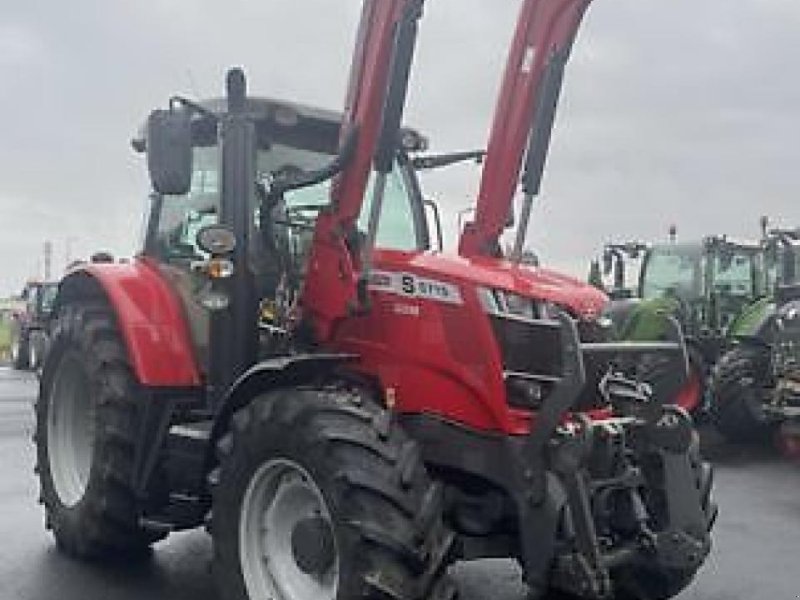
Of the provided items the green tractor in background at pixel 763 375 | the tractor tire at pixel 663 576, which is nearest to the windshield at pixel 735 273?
the green tractor in background at pixel 763 375

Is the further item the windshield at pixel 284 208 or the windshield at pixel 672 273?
the windshield at pixel 672 273

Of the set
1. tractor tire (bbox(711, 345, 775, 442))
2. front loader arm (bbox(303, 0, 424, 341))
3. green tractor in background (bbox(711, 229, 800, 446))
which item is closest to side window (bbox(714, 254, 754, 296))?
green tractor in background (bbox(711, 229, 800, 446))

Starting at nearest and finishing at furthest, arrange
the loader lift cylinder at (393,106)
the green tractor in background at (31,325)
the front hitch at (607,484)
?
1. the front hitch at (607,484)
2. the loader lift cylinder at (393,106)
3. the green tractor in background at (31,325)

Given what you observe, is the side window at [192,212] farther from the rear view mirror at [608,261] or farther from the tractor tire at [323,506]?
the rear view mirror at [608,261]

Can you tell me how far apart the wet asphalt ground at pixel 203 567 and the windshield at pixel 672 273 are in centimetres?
547

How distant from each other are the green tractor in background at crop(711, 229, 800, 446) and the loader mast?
23.4 ft

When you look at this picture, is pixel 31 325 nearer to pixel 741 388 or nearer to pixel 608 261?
pixel 608 261

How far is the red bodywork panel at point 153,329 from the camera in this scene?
6.25m

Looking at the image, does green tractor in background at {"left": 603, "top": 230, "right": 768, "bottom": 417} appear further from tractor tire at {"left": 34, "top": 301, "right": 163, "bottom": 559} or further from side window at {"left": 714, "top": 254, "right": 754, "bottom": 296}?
tractor tire at {"left": 34, "top": 301, "right": 163, "bottom": 559}

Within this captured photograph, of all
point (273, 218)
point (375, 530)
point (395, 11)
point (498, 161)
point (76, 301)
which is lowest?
point (375, 530)

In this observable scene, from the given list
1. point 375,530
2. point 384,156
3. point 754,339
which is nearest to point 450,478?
point 375,530

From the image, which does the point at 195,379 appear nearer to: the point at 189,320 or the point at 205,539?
the point at 189,320

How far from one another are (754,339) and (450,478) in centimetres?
878

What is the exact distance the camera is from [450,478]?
5.09 m
